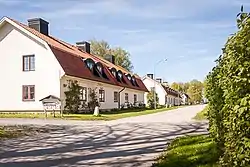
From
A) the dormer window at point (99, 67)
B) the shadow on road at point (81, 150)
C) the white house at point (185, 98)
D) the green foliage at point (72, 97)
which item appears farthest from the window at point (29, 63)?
the white house at point (185, 98)

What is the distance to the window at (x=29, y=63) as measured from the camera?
1235 inches

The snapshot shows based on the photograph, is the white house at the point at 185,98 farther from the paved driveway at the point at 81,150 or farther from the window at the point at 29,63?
the paved driveway at the point at 81,150

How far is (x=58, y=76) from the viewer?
30.0 meters

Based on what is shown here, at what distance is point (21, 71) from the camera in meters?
31.5

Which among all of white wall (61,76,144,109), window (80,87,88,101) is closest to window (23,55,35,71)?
white wall (61,76,144,109)


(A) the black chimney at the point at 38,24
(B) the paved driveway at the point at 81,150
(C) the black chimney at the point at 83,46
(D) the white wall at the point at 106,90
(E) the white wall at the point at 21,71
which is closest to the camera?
(B) the paved driveway at the point at 81,150

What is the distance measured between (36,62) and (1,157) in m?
22.0

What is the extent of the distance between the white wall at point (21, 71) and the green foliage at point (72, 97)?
1107 millimetres

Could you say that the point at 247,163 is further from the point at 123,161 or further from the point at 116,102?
the point at 116,102

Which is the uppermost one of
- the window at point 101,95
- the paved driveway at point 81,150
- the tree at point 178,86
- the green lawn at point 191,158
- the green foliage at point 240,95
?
the tree at point 178,86

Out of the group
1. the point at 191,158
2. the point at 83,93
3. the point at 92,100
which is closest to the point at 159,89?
the point at 92,100

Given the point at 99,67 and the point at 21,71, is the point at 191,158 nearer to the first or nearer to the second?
the point at 21,71

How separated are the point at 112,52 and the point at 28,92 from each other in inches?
2113

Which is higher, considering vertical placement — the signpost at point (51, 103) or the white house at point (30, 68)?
the white house at point (30, 68)
